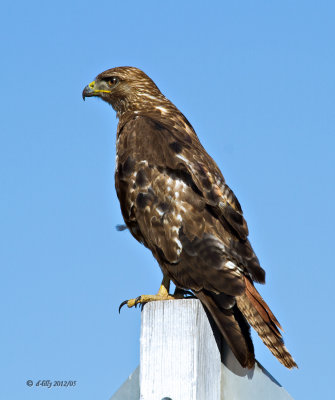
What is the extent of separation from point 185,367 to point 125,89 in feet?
12.0

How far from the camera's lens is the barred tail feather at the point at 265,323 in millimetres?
3600

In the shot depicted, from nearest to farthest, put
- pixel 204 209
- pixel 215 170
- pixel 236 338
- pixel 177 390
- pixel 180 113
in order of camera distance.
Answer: pixel 177 390
pixel 236 338
pixel 204 209
pixel 215 170
pixel 180 113

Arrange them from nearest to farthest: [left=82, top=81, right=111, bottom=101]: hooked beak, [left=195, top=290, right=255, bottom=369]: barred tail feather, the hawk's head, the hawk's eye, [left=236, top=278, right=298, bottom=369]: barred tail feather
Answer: [left=195, top=290, right=255, bottom=369]: barred tail feather < [left=236, top=278, right=298, bottom=369]: barred tail feather < the hawk's head < the hawk's eye < [left=82, top=81, right=111, bottom=101]: hooked beak

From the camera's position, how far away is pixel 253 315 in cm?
367

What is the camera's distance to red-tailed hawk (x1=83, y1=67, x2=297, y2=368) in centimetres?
368

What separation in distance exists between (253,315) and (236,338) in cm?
44

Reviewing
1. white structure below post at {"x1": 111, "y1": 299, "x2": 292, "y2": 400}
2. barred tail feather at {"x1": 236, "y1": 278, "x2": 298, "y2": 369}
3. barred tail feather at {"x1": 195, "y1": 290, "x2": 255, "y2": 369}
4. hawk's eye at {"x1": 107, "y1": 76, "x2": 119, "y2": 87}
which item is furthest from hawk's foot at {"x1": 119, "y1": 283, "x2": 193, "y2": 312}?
hawk's eye at {"x1": 107, "y1": 76, "x2": 119, "y2": 87}

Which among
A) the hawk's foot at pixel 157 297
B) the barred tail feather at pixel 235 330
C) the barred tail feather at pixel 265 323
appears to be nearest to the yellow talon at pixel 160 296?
the hawk's foot at pixel 157 297

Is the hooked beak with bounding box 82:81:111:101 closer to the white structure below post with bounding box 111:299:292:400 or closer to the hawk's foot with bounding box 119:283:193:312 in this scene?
the hawk's foot with bounding box 119:283:193:312

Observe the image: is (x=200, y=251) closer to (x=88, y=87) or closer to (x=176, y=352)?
(x=176, y=352)

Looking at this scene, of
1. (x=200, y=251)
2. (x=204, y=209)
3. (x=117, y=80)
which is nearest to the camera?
(x=200, y=251)

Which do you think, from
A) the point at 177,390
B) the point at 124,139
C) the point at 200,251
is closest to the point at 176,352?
the point at 177,390

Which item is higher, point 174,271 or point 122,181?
point 122,181

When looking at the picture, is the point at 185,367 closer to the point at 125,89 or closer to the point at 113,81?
the point at 125,89
